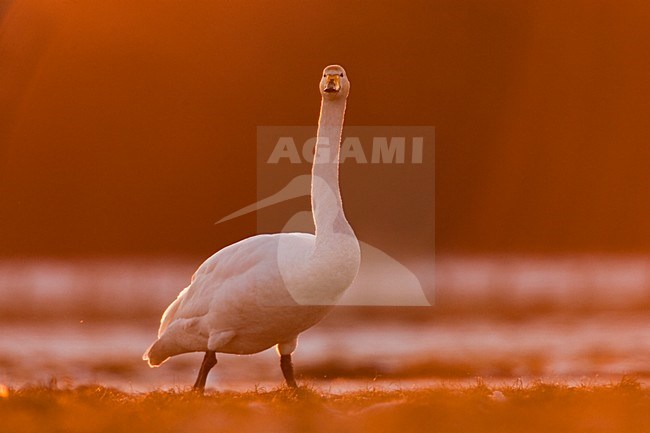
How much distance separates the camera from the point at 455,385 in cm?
736

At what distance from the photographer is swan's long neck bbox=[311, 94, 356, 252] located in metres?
7.11

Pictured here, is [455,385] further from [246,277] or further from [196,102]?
[196,102]

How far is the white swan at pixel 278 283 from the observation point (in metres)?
6.98

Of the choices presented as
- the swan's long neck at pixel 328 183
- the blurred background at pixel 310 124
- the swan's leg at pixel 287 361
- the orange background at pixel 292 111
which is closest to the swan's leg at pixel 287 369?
the swan's leg at pixel 287 361

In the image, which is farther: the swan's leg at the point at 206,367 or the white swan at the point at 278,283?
the swan's leg at the point at 206,367

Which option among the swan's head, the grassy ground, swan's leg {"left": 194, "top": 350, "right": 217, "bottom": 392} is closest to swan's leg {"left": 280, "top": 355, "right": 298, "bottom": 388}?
swan's leg {"left": 194, "top": 350, "right": 217, "bottom": 392}

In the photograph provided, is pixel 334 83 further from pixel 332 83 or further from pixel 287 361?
pixel 287 361

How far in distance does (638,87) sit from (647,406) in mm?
20940

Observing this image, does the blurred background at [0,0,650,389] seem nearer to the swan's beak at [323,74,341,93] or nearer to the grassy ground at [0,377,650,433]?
the swan's beak at [323,74,341,93]

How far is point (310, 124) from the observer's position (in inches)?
813

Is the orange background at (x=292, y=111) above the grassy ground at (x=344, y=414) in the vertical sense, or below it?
above

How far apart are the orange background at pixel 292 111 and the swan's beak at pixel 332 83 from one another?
478 inches

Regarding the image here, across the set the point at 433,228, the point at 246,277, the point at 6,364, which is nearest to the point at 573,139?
the point at 433,228

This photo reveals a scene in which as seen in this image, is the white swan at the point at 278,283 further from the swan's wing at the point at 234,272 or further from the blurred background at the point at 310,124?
the blurred background at the point at 310,124
